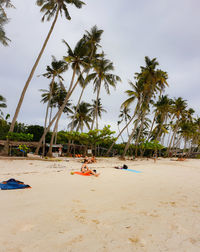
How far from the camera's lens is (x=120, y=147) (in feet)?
98.2

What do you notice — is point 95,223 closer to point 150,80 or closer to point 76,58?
point 76,58

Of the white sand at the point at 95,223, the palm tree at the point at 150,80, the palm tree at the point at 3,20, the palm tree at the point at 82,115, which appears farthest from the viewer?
the palm tree at the point at 82,115

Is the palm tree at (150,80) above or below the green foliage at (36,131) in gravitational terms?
above

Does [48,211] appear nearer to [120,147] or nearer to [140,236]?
[140,236]

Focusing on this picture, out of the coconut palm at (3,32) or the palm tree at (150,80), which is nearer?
the coconut palm at (3,32)

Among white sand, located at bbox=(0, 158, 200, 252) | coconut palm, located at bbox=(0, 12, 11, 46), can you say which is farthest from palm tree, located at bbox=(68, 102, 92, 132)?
white sand, located at bbox=(0, 158, 200, 252)

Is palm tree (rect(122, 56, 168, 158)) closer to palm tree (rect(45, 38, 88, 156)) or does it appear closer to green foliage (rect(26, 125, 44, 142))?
palm tree (rect(45, 38, 88, 156))

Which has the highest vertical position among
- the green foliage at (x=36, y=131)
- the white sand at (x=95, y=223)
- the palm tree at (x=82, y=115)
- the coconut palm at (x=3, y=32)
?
the coconut palm at (x=3, y=32)

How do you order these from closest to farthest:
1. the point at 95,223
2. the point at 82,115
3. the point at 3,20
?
the point at 95,223 → the point at 3,20 → the point at 82,115

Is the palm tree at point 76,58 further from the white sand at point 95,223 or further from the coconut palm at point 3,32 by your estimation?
the white sand at point 95,223

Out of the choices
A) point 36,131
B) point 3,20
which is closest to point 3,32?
point 3,20

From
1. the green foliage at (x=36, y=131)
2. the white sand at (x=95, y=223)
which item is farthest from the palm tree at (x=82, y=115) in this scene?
the white sand at (x=95, y=223)

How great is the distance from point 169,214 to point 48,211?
7.18ft

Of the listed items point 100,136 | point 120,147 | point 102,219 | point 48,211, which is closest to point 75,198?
point 48,211
